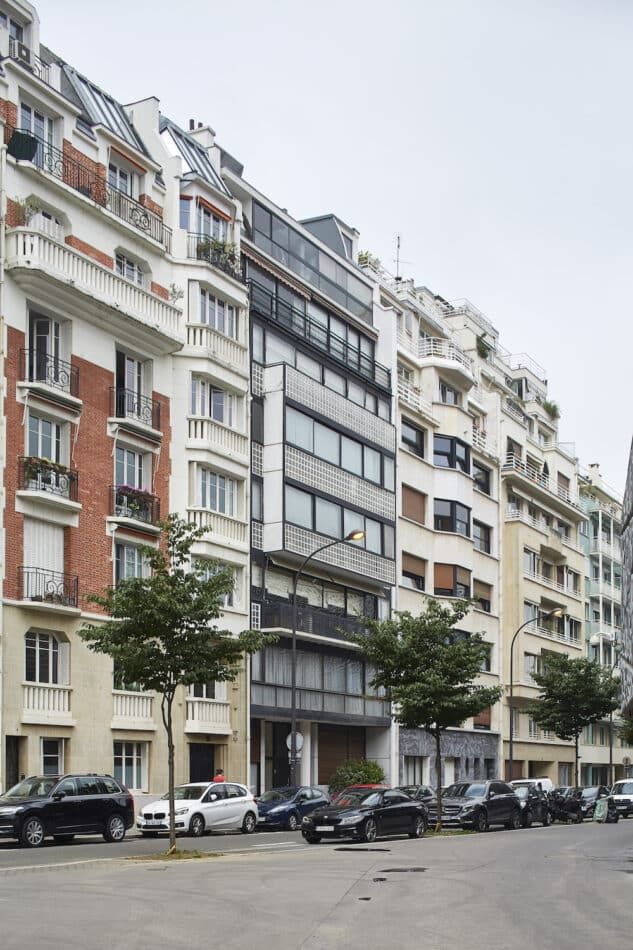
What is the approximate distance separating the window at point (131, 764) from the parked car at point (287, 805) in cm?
396

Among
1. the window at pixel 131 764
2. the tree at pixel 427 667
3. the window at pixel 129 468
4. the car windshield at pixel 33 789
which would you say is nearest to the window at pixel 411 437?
the window at pixel 129 468

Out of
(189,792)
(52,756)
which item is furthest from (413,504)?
(189,792)

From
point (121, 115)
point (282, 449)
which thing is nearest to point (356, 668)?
point (282, 449)

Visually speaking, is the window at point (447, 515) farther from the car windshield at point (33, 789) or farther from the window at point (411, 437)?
the car windshield at point (33, 789)

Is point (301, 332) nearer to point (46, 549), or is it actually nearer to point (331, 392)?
point (331, 392)

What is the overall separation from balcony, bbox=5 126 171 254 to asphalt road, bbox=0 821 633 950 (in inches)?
765

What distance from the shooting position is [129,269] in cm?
4125

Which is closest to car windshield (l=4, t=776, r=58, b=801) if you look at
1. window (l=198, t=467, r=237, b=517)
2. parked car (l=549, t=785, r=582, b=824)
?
window (l=198, t=467, r=237, b=517)

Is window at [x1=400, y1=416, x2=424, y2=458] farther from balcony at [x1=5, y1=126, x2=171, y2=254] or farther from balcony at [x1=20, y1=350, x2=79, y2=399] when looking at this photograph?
balcony at [x1=20, y1=350, x2=79, y2=399]

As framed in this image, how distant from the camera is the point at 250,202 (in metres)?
48.4

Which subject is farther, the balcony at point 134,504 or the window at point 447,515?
the window at point 447,515

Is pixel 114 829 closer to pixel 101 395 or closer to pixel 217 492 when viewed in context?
pixel 101 395

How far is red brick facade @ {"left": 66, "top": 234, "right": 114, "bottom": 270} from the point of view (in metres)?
38.0

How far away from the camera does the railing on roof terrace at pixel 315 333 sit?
156 feet
